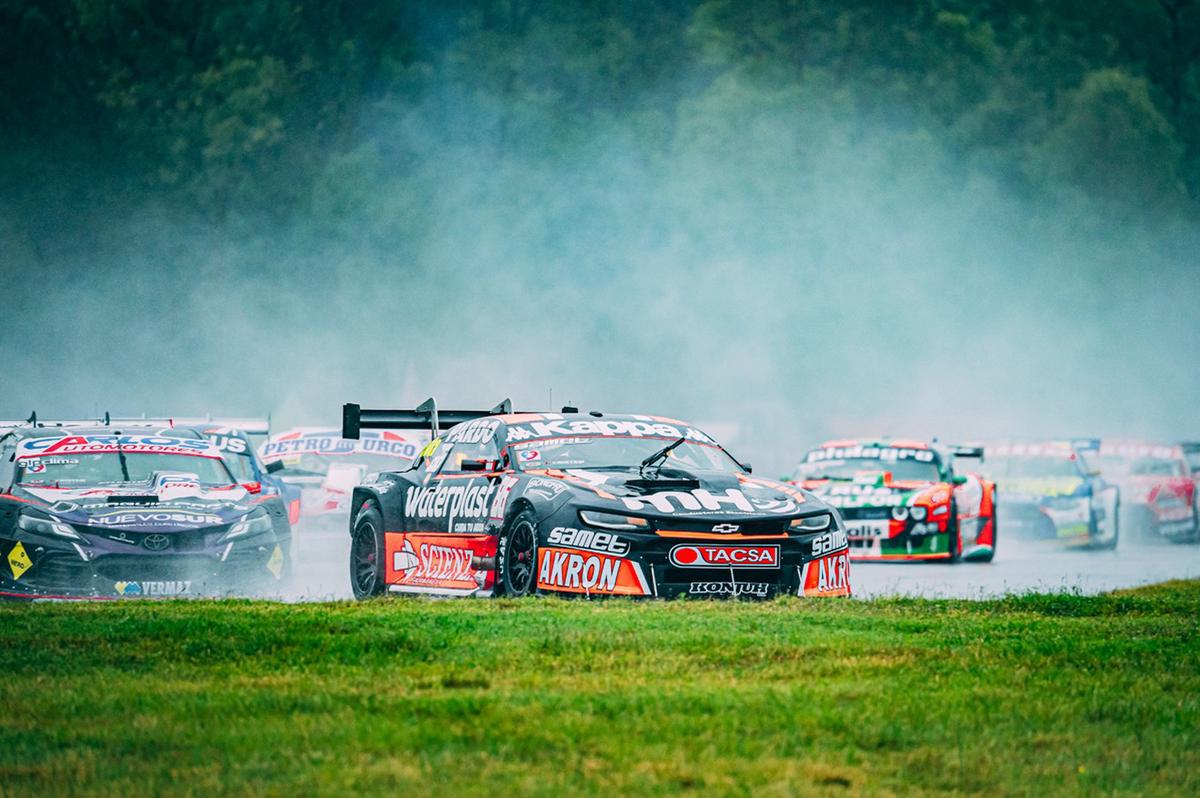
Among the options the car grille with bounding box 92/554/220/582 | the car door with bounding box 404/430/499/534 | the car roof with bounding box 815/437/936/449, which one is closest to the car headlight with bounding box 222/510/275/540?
the car grille with bounding box 92/554/220/582

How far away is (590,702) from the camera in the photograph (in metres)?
7.17

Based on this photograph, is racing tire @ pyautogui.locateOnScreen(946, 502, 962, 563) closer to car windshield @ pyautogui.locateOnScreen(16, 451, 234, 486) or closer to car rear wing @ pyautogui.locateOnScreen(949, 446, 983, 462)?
car rear wing @ pyautogui.locateOnScreen(949, 446, 983, 462)

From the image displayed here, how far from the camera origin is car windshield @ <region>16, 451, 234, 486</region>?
14.2 metres

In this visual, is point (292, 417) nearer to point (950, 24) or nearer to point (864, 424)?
point (864, 424)

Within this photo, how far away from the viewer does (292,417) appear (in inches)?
2007

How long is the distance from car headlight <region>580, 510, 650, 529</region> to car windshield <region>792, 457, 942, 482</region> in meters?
9.85

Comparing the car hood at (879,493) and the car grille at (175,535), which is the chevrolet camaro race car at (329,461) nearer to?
the car hood at (879,493)

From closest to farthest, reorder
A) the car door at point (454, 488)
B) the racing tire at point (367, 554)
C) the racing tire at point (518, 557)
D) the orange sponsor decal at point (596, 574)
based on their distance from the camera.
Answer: the orange sponsor decal at point (596, 574), the racing tire at point (518, 557), the car door at point (454, 488), the racing tire at point (367, 554)

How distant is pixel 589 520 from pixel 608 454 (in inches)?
58.3

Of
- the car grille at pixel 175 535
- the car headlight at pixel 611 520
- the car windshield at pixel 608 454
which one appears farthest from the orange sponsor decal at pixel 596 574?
the car grille at pixel 175 535

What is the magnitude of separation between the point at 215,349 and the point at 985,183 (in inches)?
1054

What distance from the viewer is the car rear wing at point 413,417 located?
47.0ft

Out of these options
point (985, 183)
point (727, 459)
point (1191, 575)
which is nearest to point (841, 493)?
point (1191, 575)

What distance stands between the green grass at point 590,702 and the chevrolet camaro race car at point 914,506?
29.9 feet
